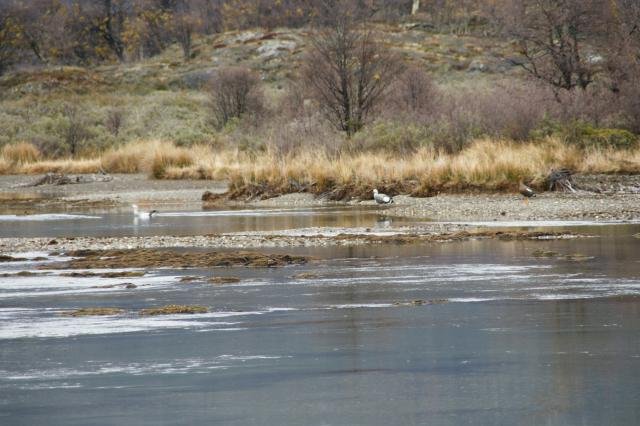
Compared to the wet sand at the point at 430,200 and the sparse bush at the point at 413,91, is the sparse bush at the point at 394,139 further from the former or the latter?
the sparse bush at the point at 413,91

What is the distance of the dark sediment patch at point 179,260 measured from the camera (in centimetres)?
1734

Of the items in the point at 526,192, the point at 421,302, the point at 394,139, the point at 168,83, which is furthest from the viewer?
the point at 168,83

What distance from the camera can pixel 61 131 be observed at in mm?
64250

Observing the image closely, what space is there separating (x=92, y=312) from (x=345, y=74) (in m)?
36.0

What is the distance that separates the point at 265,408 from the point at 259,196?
92.3 ft

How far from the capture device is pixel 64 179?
155 feet

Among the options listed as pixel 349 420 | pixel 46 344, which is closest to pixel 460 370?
pixel 349 420

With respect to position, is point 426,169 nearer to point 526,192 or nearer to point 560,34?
point 526,192

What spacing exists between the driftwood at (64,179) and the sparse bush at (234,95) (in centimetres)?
1947

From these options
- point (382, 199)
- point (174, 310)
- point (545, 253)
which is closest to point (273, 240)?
point (545, 253)

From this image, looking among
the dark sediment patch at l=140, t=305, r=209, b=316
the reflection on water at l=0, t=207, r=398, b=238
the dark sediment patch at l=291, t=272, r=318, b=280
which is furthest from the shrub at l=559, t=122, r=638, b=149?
the dark sediment patch at l=140, t=305, r=209, b=316

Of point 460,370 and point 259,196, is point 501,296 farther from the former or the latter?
point 259,196

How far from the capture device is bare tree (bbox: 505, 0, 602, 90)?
155 feet

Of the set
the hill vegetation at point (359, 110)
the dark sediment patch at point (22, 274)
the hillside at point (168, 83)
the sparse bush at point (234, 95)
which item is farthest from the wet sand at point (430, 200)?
the sparse bush at point (234, 95)
